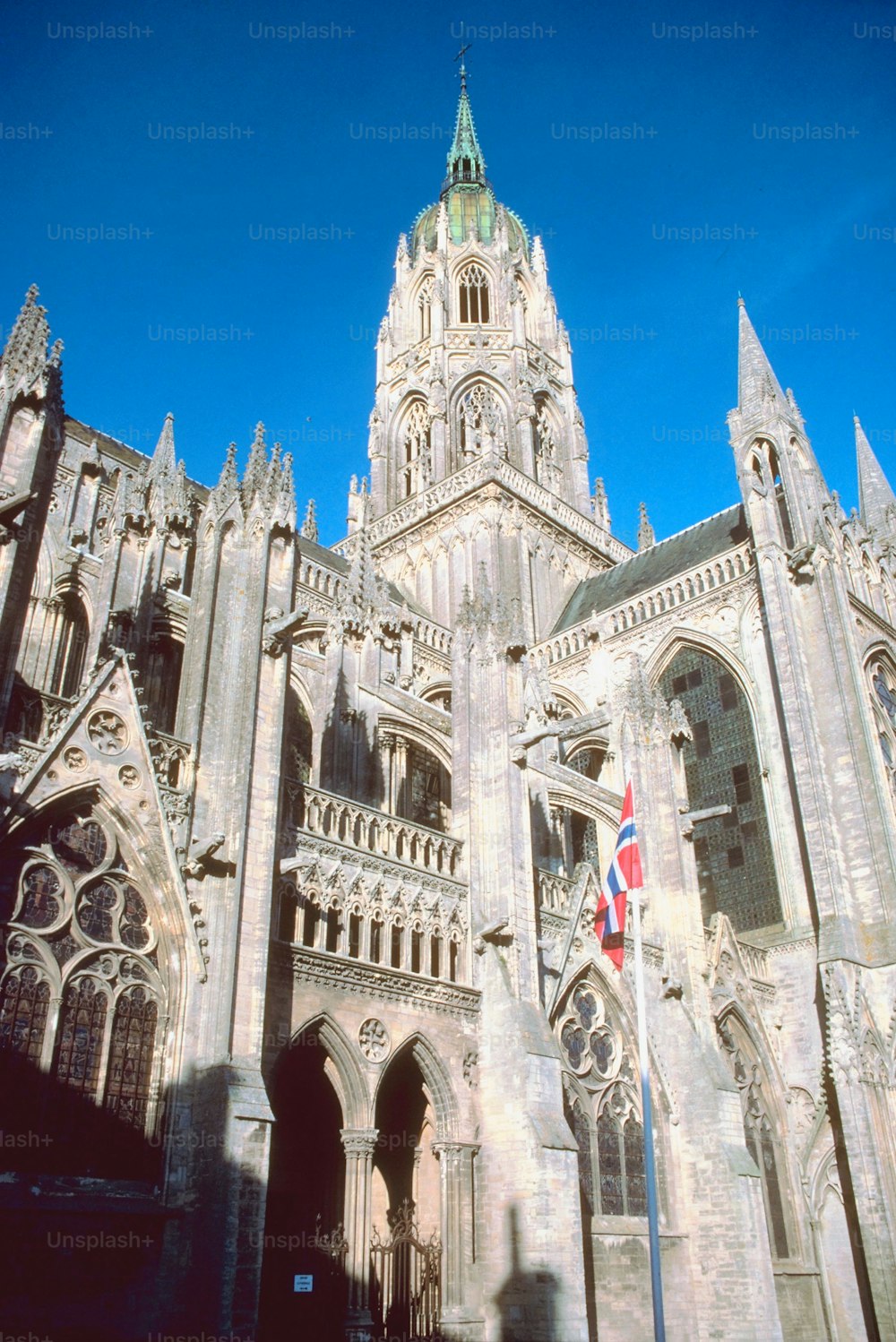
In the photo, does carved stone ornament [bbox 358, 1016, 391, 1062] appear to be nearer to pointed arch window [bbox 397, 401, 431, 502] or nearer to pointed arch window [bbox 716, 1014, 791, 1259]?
pointed arch window [bbox 716, 1014, 791, 1259]

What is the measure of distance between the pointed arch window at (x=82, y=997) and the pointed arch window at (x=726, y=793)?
55.4 ft

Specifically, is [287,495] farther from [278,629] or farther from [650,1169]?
[650,1169]

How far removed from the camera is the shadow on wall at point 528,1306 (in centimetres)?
1536

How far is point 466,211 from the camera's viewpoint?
171ft

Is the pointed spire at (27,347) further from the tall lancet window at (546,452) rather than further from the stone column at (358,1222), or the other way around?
the tall lancet window at (546,452)

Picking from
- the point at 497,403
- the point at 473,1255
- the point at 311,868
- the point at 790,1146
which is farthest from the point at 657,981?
the point at 497,403

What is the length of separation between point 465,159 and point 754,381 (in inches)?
1159

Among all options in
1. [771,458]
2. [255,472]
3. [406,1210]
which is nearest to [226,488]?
[255,472]

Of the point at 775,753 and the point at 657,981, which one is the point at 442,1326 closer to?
the point at 657,981

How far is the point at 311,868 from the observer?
1664 centimetres

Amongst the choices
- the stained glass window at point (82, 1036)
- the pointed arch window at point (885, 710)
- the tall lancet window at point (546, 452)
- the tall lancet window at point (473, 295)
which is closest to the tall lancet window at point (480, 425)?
the tall lancet window at point (546, 452)

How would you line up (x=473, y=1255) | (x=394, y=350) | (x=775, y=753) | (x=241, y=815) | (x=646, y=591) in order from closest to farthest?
(x=241, y=815) → (x=473, y=1255) → (x=775, y=753) → (x=646, y=591) → (x=394, y=350)

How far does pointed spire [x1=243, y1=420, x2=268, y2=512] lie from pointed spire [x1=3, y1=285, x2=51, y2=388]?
132 inches

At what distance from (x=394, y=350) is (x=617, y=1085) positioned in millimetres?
35884
